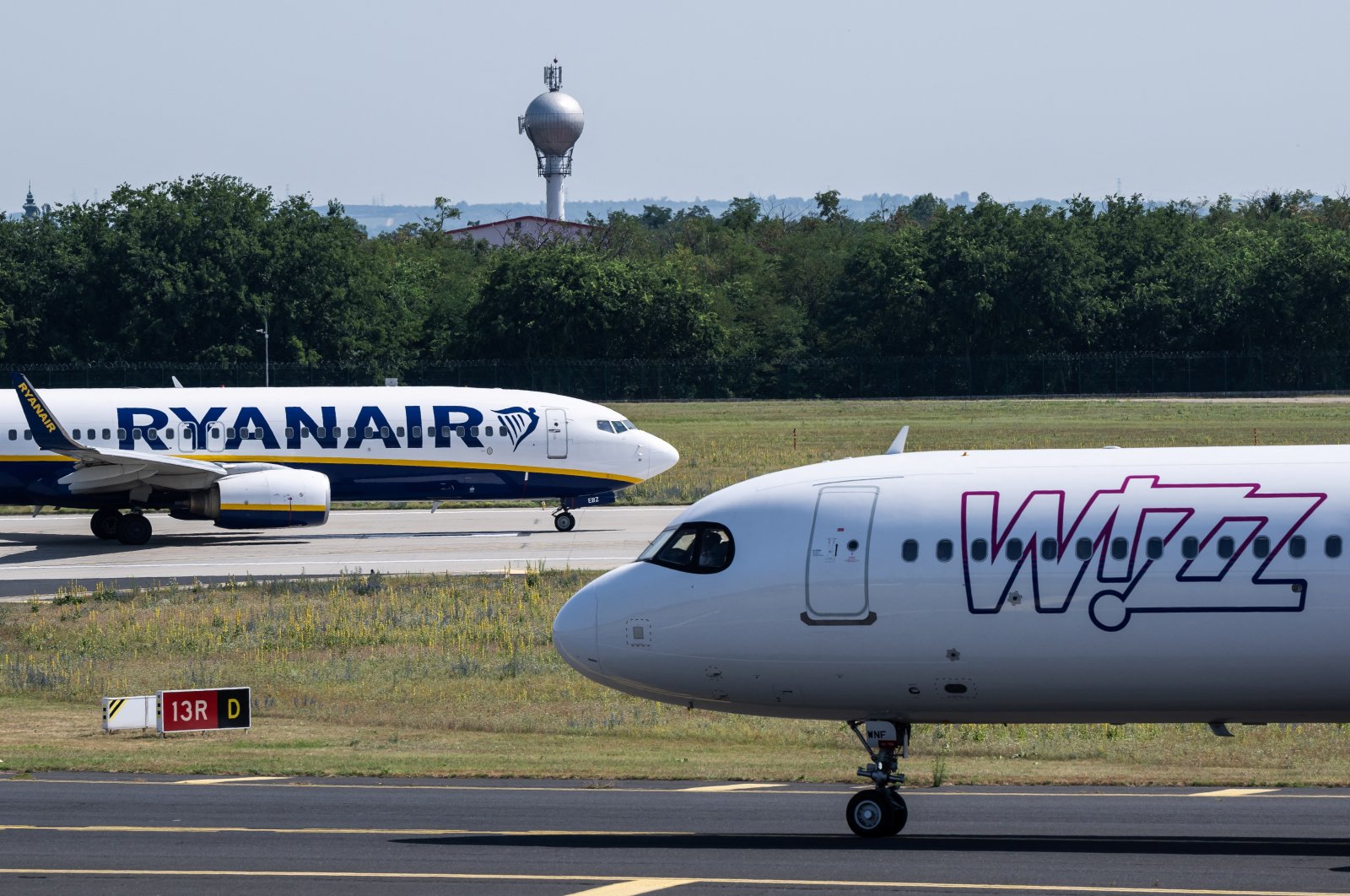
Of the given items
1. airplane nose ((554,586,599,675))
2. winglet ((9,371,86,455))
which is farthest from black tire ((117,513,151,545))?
airplane nose ((554,586,599,675))

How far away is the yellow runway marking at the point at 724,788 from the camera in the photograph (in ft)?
63.3

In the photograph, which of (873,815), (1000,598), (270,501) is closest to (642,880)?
(873,815)

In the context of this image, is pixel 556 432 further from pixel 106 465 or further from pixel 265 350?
pixel 265 350

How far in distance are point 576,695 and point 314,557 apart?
658 inches

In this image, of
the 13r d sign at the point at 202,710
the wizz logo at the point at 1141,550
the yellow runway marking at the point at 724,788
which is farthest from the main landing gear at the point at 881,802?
the 13r d sign at the point at 202,710

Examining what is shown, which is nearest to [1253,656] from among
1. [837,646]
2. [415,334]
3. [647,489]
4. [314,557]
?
[837,646]

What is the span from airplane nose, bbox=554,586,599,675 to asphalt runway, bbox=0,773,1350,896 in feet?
5.93

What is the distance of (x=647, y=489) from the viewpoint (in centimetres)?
5641

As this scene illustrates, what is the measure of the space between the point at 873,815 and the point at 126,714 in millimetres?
13104

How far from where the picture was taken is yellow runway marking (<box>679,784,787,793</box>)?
63.3ft

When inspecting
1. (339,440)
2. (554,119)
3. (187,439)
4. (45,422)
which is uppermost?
(554,119)

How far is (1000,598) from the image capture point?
50.2 feet

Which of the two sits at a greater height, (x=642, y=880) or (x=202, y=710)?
(x=642, y=880)

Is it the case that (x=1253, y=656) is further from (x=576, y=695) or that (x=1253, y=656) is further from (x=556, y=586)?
(x=556, y=586)
